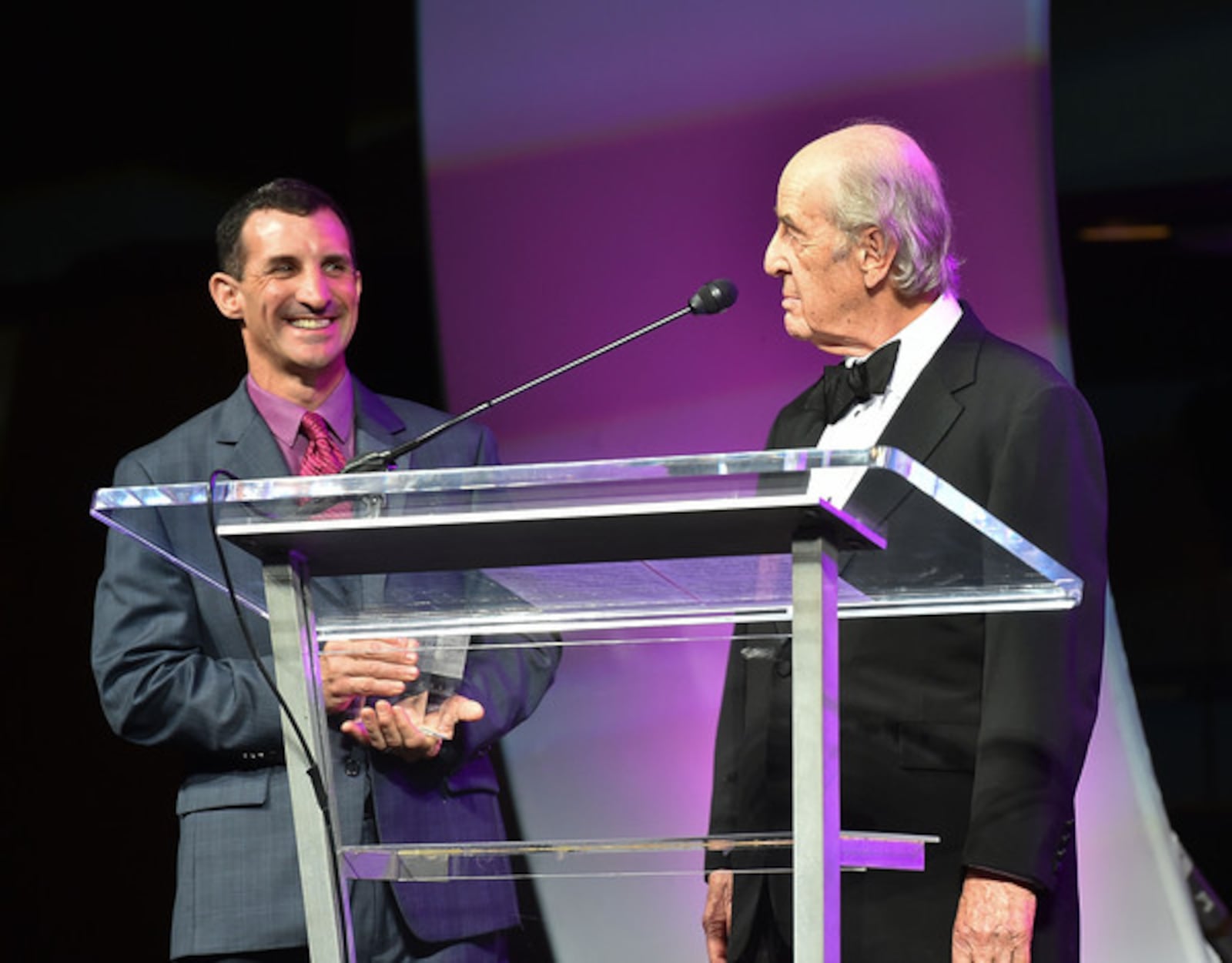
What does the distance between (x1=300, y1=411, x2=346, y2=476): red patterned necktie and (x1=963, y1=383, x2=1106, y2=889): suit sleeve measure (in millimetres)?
1059

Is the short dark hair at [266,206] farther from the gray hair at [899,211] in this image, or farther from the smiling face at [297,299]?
the gray hair at [899,211]

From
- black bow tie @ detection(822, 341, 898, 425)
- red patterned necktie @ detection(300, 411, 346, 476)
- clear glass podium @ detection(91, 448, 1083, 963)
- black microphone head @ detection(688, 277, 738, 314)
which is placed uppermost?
black microphone head @ detection(688, 277, 738, 314)

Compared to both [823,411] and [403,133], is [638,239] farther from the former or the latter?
[823,411]

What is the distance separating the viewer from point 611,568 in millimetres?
1599

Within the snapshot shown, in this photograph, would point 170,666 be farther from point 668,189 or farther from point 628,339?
point 668,189

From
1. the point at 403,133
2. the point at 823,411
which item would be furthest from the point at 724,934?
the point at 403,133

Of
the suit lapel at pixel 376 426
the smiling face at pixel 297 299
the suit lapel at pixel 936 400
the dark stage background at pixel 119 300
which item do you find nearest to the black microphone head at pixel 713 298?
the suit lapel at pixel 936 400

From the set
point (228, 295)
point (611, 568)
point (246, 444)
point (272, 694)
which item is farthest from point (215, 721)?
point (611, 568)

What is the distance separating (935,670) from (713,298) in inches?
20.4

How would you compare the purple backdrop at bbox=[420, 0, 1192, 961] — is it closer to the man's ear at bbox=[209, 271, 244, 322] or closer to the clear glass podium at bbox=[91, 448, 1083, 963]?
the man's ear at bbox=[209, 271, 244, 322]

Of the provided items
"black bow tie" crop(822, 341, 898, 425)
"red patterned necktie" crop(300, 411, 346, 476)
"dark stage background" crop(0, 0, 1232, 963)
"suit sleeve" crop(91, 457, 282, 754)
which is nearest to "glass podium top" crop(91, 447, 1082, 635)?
"black bow tie" crop(822, 341, 898, 425)

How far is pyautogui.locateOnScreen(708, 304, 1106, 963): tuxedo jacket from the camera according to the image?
2020mm

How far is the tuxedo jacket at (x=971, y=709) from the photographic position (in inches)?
79.5

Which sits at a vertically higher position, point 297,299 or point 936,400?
point 297,299
